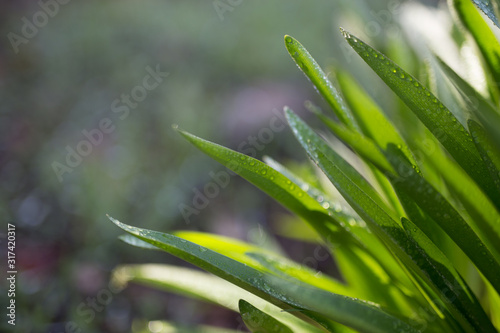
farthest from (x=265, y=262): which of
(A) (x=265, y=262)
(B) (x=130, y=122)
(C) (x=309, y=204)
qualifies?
(B) (x=130, y=122)

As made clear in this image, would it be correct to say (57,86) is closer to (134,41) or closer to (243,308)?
(134,41)

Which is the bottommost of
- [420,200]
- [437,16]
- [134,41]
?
[134,41]

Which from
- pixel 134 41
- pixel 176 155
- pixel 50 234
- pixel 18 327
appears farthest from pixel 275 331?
pixel 134 41

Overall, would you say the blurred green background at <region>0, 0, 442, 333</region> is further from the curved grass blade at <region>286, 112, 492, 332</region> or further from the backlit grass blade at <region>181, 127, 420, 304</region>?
the curved grass blade at <region>286, 112, 492, 332</region>

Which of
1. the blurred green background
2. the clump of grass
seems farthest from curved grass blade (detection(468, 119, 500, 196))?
the blurred green background

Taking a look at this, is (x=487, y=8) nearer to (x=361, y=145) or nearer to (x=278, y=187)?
(x=361, y=145)

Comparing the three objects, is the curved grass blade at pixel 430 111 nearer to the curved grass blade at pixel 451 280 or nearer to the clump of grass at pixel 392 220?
the clump of grass at pixel 392 220
